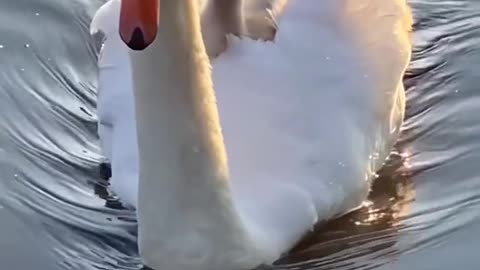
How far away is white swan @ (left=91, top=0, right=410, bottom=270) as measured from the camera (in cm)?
528

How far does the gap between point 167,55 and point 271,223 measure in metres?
0.84

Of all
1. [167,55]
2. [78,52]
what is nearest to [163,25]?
[167,55]

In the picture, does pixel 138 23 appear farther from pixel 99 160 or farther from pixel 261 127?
pixel 99 160

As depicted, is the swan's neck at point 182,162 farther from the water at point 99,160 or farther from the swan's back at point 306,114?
the water at point 99,160

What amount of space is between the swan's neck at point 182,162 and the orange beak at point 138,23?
0.47 metres

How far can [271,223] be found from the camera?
18.6ft

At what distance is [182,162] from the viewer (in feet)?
17.6

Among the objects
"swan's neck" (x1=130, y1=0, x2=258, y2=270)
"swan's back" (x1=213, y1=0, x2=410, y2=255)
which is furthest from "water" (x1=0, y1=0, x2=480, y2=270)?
"swan's neck" (x1=130, y1=0, x2=258, y2=270)

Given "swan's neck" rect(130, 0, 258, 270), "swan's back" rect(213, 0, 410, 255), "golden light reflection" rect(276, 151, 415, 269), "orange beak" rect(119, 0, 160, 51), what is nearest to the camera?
"orange beak" rect(119, 0, 160, 51)

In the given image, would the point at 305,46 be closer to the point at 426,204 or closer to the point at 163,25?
the point at 426,204

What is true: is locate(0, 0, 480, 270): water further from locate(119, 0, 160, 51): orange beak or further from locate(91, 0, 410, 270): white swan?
locate(119, 0, 160, 51): orange beak

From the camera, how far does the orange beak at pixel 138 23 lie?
15.0ft

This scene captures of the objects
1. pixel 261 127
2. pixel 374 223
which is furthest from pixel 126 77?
pixel 374 223

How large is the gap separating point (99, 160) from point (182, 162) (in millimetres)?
1340
